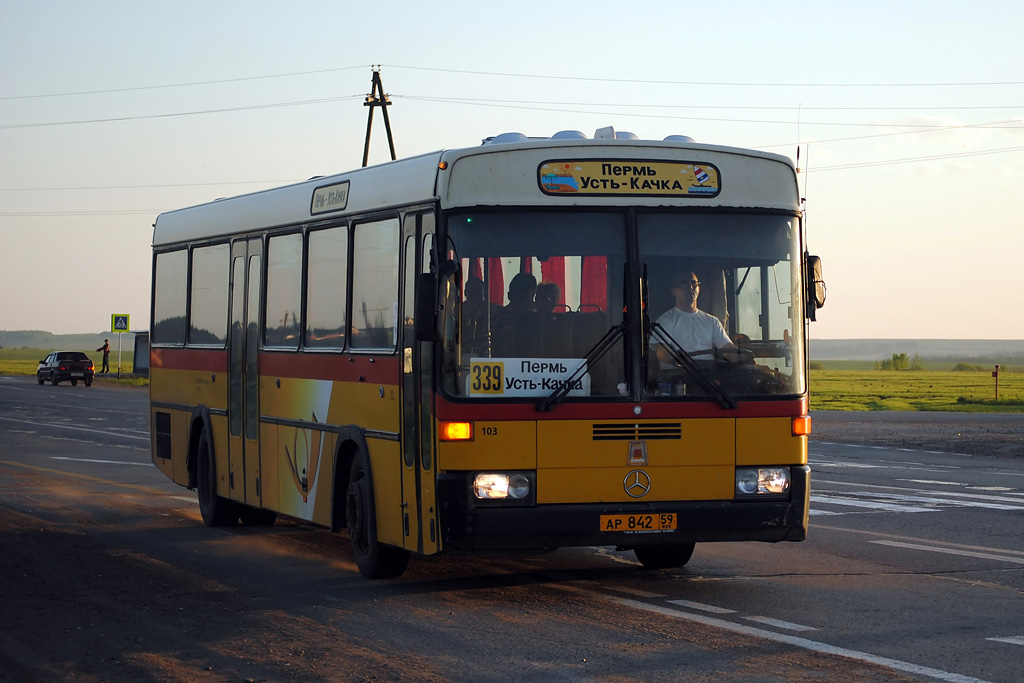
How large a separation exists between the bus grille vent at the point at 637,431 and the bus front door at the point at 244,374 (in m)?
4.63

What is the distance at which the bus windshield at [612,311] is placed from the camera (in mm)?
8859

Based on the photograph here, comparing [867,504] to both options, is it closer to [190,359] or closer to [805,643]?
[190,359]

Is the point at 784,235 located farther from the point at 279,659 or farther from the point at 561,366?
the point at 279,659

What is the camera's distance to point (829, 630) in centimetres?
816

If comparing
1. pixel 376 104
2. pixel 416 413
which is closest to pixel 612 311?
pixel 416 413

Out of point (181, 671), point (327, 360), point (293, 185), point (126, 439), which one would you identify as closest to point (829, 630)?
point (181, 671)

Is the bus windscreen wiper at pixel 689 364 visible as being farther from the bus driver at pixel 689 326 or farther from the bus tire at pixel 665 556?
the bus tire at pixel 665 556

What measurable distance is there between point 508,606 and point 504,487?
85cm

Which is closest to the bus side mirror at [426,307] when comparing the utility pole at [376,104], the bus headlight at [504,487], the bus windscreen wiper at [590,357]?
the bus windscreen wiper at [590,357]

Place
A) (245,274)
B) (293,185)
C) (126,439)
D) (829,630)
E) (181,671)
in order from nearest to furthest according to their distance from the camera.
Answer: (181,671) → (829,630) → (293,185) → (245,274) → (126,439)

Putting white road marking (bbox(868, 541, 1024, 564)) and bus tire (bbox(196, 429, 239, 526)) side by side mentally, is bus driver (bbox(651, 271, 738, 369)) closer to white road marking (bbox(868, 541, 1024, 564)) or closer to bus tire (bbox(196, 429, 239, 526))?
white road marking (bbox(868, 541, 1024, 564))

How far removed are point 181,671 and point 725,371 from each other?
3.84 m

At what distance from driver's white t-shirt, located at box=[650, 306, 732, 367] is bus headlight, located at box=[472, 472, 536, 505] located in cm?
115

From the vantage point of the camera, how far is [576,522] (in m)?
8.81
